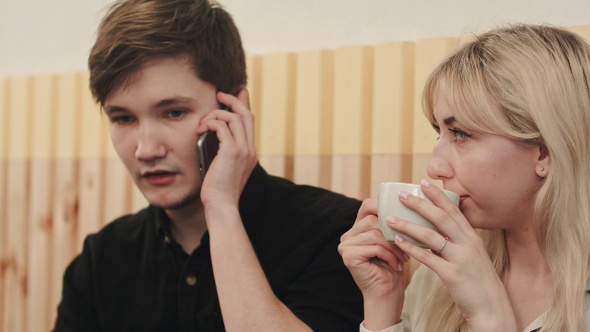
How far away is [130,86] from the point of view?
5.19 ft

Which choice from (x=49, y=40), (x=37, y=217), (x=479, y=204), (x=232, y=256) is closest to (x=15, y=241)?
(x=37, y=217)

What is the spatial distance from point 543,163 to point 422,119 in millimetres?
480

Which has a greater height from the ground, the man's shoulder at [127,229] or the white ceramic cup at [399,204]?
the white ceramic cup at [399,204]

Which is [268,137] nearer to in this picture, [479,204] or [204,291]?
[204,291]

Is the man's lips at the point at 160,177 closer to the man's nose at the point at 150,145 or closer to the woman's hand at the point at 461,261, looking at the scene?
the man's nose at the point at 150,145

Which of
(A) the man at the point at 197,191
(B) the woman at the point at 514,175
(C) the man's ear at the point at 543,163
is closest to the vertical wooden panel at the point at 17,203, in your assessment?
(A) the man at the point at 197,191

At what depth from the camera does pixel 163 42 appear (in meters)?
1.58

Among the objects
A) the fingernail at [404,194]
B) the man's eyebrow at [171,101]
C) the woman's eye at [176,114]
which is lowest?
the fingernail at [404,194]

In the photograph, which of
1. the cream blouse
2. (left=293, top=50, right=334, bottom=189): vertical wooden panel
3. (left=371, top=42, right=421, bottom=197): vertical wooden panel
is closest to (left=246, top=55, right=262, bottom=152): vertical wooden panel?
(left=293, top=50, right=334, bottom=189): vertical wooden panel

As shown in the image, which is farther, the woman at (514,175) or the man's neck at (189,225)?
the man's neck at (189,225)

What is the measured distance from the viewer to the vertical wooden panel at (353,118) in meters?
1.70

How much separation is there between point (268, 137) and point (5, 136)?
3.12 feet

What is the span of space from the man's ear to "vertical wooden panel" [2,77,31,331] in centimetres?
164

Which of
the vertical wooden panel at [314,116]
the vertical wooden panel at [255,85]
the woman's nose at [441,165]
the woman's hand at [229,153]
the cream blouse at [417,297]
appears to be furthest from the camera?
the vertical wooden panel at [255,85]
